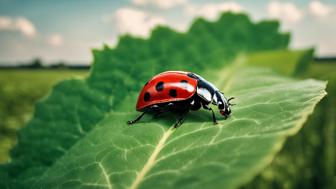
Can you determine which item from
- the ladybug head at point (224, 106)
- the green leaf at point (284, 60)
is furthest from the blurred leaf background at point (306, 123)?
the ladybug head at point (224, 106)

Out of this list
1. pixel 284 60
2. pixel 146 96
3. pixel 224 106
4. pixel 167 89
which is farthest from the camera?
pixel 284 60

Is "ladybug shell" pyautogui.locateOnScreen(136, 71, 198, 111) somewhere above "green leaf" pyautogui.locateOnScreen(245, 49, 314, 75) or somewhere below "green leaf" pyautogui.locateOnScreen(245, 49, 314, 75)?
below

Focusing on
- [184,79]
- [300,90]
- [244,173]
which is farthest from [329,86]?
[244,173]

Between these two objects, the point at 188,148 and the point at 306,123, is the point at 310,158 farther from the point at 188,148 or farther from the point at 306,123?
the point at 188,148

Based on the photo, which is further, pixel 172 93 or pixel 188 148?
pixel 172 93

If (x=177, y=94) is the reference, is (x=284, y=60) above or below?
above

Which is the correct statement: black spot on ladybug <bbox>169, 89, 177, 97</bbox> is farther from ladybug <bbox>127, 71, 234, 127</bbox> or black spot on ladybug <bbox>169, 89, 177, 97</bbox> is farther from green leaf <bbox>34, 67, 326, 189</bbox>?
green leaf <bbox>34, 67, 326, 189</bbox>

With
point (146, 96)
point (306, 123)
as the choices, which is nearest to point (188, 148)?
point (146, 96)

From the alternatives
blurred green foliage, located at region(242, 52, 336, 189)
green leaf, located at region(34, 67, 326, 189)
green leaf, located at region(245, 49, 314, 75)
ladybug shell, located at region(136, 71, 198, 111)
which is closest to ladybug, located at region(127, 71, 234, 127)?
ladybug shell, located at region(136, 71, 198, 111)
